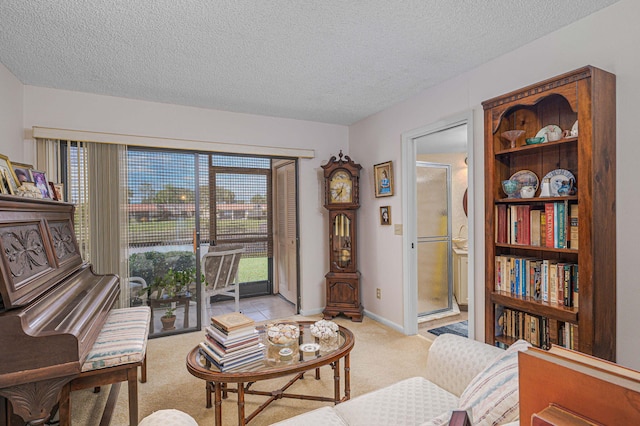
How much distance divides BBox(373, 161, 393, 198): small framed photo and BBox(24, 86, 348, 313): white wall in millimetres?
789

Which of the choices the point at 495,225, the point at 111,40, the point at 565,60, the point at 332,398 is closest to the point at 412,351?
the point at 332,398

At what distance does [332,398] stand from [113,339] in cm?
142

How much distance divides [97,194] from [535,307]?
380cm

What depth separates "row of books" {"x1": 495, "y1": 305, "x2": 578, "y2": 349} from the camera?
1.98 meters

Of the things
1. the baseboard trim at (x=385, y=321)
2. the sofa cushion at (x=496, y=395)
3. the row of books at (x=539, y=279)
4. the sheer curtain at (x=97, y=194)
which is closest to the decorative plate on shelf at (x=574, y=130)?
the row of books at (x=539, y=279)

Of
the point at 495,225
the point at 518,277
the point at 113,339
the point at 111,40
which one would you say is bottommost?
the point at 113,339

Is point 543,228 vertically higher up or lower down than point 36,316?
higher up

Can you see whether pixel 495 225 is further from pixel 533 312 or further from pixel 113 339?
pixel 113 339

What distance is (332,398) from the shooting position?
2.21m

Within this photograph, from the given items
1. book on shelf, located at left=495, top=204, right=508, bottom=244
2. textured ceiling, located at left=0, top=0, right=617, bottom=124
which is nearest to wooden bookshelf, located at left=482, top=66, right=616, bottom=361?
book on shelf, located at left=495, top=204, right=508, bottom=244

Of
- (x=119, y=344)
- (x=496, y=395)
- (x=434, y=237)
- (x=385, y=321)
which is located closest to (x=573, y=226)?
(x=496, y=395)

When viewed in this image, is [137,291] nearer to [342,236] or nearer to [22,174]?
[22,174]

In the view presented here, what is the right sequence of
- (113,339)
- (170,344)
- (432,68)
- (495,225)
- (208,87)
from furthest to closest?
(170,344)
(208,87)
(432,68)
(495,225)
(113,339)

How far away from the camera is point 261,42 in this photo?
7.45 ft
